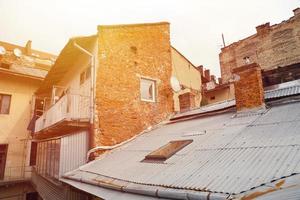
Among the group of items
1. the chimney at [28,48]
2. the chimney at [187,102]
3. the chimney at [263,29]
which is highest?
the chimney at [28,48]

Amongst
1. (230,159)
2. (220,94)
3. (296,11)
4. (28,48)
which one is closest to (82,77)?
(230,159)

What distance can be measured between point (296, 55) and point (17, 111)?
74.6ft

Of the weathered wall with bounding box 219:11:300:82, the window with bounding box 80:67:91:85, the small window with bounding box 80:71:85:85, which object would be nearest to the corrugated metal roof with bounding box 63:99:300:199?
the window with bounding box 80:67:91:85

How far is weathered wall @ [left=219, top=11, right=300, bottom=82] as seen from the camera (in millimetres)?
19641

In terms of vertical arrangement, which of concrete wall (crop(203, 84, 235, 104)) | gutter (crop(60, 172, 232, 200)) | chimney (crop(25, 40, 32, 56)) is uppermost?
chimney (crop(25, 40, 32, 56))

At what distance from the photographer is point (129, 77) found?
32.9ft

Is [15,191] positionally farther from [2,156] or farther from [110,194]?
[110,194]

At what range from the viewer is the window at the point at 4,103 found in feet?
54.6

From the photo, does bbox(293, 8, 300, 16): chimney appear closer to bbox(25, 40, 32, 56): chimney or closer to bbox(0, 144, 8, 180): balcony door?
bbox(0, 144, 8, 180): balcony door

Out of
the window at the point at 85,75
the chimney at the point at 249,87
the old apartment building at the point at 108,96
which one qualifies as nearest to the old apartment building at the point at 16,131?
the old apartment building at the point at 108,96

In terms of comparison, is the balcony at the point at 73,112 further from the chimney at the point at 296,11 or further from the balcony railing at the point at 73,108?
the chimney at the point at 296,11

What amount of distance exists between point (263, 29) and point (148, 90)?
16907 millimetres

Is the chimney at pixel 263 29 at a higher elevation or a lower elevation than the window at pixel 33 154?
higher

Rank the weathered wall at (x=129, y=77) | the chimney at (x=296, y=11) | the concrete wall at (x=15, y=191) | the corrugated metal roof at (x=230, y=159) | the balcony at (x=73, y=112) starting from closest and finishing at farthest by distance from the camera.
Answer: the corrugated metal roof at (x=230, y=159)
the balcony at (x=73, y=112)
the weathered wall at (x=129, y=77)
the concrete wall at (x=15, y=191)
the chimney at (x=296, y=11)
